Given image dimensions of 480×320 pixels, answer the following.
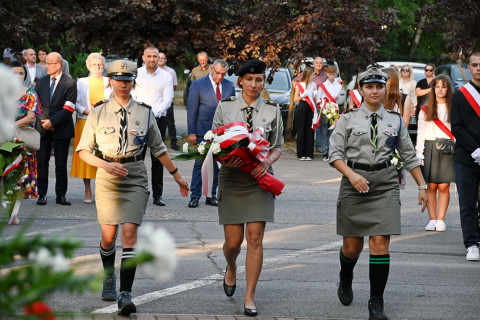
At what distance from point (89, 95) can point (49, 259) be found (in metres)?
10.8

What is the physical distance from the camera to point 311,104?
1967 cm

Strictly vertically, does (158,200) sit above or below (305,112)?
below

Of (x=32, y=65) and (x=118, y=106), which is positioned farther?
(x=32, y=65)

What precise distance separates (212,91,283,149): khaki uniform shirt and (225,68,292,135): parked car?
15.6 m

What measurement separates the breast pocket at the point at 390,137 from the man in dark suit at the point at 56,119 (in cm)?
660

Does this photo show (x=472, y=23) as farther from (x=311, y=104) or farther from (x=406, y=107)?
(x=406, y=107)

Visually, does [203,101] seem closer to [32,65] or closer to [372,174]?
[372,174]

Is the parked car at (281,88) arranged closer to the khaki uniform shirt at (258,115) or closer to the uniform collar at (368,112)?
the khaki uniform shirt at (258,115)

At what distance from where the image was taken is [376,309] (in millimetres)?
6754

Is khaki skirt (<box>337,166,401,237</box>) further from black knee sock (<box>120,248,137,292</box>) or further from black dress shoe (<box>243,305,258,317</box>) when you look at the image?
black knee sock (<box>120,248,137,292</box>)

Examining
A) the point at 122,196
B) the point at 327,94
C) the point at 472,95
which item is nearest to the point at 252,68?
the point at 122,196

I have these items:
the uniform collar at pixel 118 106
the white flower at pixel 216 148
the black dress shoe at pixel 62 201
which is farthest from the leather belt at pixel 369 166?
the black dress shoe at pixel 62 201

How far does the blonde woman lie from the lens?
12.2m

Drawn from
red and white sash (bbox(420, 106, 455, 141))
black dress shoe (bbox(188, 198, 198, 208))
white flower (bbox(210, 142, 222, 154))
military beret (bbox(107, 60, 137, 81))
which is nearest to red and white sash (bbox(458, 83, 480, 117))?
red and white sash (bbox(420, 106, 455, 141))
